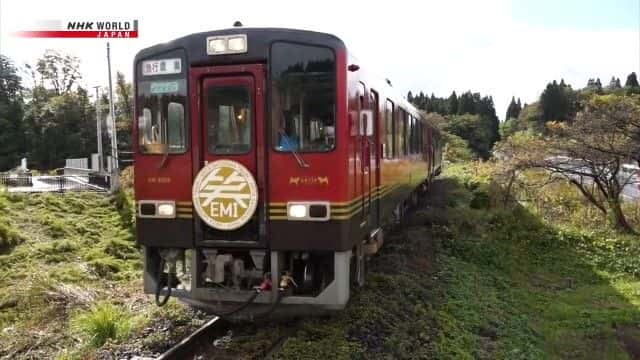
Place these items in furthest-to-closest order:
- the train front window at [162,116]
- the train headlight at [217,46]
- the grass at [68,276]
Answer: the grass at [68,276], the train front window at [162,116], the train headlight at [217,46]

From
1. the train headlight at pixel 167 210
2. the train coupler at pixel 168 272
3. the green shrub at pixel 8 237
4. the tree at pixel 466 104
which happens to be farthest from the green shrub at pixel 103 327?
the tree at pixel 466 104

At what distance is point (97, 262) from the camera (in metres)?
11.8

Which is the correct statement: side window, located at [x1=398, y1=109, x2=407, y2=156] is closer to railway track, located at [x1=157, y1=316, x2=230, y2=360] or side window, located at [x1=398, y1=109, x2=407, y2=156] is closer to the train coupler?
railway track, located at [x1=157, y1=316, x2=230, y2=360]

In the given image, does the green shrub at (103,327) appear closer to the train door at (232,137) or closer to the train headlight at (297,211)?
the train door at (232,137)

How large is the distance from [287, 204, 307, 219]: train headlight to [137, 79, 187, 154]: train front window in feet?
4.14

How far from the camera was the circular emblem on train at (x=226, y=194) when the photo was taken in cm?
569

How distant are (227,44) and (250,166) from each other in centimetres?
120

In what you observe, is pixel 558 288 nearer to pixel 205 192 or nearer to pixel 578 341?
pixel 578 341

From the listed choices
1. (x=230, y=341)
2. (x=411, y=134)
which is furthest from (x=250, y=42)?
Result: (x=411, y=134)

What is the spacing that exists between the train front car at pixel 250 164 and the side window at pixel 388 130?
2.94 meters

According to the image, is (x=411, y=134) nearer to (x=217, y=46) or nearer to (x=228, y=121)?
(x=228, y=121)

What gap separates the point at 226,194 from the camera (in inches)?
226

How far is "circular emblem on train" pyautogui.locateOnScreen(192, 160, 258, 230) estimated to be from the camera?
5.69m

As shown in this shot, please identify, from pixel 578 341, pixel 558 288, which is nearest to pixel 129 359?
pixel 578 341
